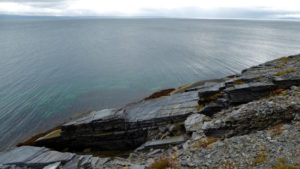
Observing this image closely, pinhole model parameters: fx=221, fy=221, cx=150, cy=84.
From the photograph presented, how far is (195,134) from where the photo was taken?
2455 cm

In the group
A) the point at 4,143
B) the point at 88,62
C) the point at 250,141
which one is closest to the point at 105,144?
the point at 4,143

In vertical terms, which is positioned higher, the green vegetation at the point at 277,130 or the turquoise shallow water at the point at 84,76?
the green vegetation at the point at 277,130

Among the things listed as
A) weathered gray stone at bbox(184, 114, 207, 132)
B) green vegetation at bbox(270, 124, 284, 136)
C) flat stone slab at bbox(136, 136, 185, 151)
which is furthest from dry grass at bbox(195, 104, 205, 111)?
green vegetation at bbox(270, 124, 284, 136)

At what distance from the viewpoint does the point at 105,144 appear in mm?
34625

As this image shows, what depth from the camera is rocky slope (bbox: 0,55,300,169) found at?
16.7 m

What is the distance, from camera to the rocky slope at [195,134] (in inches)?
658

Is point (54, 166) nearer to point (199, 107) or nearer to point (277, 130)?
point (199, 107)

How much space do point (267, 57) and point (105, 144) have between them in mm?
94033

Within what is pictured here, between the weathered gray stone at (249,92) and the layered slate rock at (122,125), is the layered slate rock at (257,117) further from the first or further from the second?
the layered slate rock at (122,125)

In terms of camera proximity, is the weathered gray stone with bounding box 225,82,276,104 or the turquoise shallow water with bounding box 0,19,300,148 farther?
the turquoise shallow water with bounding box 0,19,300,148

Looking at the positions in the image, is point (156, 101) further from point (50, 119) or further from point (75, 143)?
point (50, 119)

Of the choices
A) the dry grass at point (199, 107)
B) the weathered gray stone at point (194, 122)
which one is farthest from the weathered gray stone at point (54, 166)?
the dry grass at point (199, 107)

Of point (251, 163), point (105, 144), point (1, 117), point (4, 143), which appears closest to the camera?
point (251, 163)

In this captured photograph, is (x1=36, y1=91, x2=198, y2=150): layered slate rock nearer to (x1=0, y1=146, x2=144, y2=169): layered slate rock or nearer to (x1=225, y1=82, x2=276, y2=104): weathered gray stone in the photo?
(x1=225, y1=82, x2=276, y2=104): weathered gray stone
